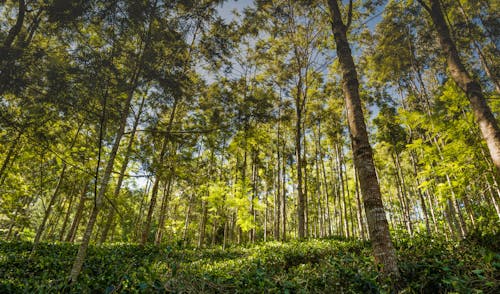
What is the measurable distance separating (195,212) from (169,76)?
2327 centimetres

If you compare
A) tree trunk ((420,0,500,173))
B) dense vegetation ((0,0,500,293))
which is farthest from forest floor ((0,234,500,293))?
tree trunk ((420,0,500,173))

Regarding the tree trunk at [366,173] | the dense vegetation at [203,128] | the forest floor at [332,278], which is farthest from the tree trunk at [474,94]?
the tree trunk at [366,173]

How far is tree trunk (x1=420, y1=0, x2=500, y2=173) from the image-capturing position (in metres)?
4.64

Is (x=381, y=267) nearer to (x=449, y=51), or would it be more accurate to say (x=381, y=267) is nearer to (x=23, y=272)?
(x=449, y=51)

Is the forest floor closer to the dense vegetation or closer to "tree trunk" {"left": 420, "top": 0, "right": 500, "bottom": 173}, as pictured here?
the dense vegetation

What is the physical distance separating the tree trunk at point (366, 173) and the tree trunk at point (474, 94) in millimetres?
2904

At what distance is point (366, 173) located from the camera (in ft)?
12.3

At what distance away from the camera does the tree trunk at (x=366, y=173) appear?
3229mm

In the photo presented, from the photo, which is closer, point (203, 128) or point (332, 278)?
point (332, 278)

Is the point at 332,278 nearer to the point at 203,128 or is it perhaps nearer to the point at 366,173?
the point at 366,173

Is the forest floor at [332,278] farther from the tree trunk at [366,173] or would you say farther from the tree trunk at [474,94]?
the tree trunk at [474,94]

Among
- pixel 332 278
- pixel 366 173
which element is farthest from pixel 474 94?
pixel 332 278

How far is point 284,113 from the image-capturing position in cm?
1711

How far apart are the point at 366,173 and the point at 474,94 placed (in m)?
3.74
